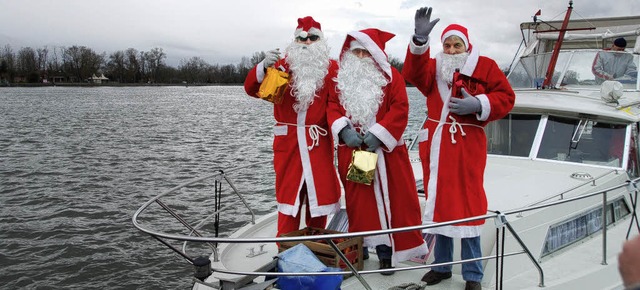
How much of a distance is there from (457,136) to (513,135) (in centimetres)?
253

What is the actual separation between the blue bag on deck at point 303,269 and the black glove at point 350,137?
0.83 m

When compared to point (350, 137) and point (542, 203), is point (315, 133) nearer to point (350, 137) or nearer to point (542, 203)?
point (350, 137)

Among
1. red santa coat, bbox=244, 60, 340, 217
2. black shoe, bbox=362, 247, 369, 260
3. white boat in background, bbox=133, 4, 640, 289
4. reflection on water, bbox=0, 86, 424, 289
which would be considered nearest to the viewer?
white boat in background, bbox=133, 4, 640, 289

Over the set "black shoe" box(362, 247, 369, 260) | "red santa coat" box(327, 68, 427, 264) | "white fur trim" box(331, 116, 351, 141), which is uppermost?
"white fur trim" box(331, 116, 351, 141)

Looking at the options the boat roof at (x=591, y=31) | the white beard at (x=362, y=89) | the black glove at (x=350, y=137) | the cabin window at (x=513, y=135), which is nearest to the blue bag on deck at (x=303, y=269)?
the black glove at (x=350, y=137)

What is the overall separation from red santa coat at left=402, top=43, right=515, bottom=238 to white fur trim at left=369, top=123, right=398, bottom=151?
33cm

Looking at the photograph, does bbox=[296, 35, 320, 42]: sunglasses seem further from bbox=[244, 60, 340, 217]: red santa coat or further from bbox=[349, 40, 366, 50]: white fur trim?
bbox=[349, 40, 366, 50]: white fur trim

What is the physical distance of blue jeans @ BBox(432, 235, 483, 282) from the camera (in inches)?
147

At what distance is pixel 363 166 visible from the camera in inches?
151

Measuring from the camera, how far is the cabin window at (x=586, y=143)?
565 cm

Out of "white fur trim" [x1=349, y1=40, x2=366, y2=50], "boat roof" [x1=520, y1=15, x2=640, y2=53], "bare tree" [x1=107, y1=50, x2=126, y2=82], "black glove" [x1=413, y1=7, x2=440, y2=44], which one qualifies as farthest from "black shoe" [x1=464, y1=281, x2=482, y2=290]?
"bare tree" [x1=107, y1=50, x2=126, y2=82]

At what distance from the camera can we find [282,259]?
3582 mm

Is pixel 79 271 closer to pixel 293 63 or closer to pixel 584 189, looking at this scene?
pixel 293 63

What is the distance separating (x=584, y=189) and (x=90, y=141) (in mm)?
18778
